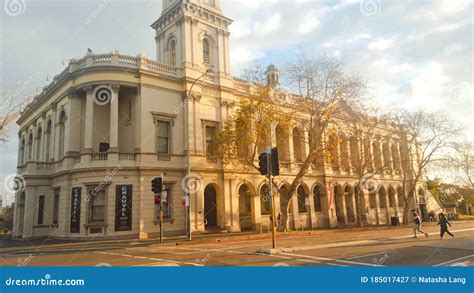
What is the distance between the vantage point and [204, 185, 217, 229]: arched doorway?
97.8 feet

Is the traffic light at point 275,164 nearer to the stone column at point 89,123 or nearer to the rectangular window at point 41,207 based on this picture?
the stone column at point 89,123

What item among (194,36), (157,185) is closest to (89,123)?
(157,185)

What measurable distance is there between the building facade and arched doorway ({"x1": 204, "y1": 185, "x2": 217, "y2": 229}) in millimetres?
85

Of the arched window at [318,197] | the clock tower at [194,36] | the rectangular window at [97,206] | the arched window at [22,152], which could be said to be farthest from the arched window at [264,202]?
the arched window at [22,152]

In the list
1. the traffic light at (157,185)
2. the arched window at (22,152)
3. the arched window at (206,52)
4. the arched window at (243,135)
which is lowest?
the traffic light at (157,185)

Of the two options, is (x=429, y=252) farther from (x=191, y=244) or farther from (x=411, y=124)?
(x=411, y=124)

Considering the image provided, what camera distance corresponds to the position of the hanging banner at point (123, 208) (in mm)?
25000

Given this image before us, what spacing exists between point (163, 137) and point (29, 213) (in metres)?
13.5

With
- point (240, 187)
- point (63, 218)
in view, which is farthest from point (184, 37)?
point (63, 218)

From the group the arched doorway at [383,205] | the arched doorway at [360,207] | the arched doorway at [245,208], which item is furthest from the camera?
the arched doorway at [383,205]

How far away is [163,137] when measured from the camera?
2861cm

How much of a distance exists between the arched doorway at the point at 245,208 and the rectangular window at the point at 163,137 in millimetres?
8479

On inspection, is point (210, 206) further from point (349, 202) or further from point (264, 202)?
point (349, 202)

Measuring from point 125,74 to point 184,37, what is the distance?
6.52 metres
